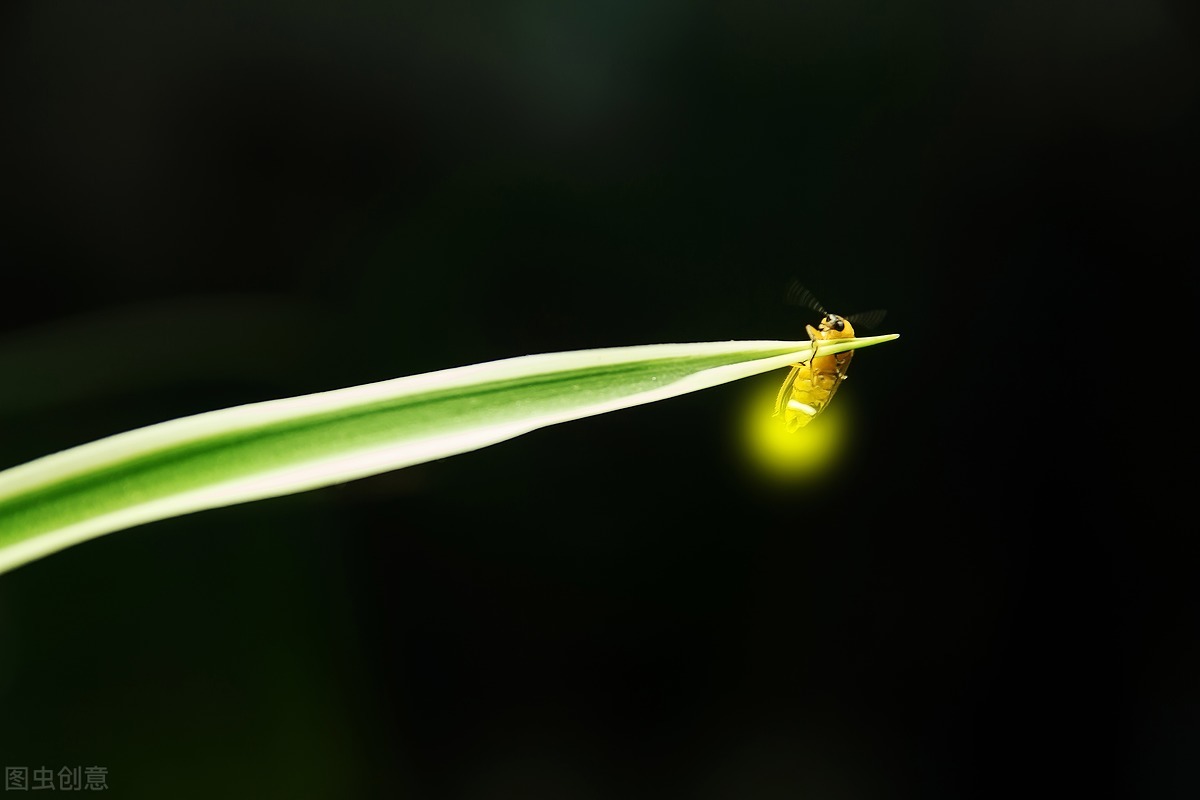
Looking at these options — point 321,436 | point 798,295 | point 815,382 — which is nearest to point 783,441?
point 798,295

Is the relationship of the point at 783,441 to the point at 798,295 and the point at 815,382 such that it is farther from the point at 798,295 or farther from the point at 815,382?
the point at 815,382

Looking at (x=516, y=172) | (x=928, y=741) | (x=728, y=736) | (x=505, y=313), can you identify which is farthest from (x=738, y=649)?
(x=516, y=172)

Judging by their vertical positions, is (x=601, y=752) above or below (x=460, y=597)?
below

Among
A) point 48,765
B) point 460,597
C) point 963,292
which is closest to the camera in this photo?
point 48,765

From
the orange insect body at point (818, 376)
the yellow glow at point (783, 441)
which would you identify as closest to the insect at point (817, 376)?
the orange insect body at point (818, 376)

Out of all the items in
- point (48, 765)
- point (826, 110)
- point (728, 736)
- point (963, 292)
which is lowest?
point (728, 736)

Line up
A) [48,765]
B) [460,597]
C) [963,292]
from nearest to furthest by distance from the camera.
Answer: [48,765], [460,597], [963,292]

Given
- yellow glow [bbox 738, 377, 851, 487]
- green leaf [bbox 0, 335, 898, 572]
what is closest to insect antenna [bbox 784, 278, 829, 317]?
yellow glow [bbox 738, 377, 851, 487]

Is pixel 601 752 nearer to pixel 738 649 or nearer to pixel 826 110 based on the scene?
pixel 738 649
